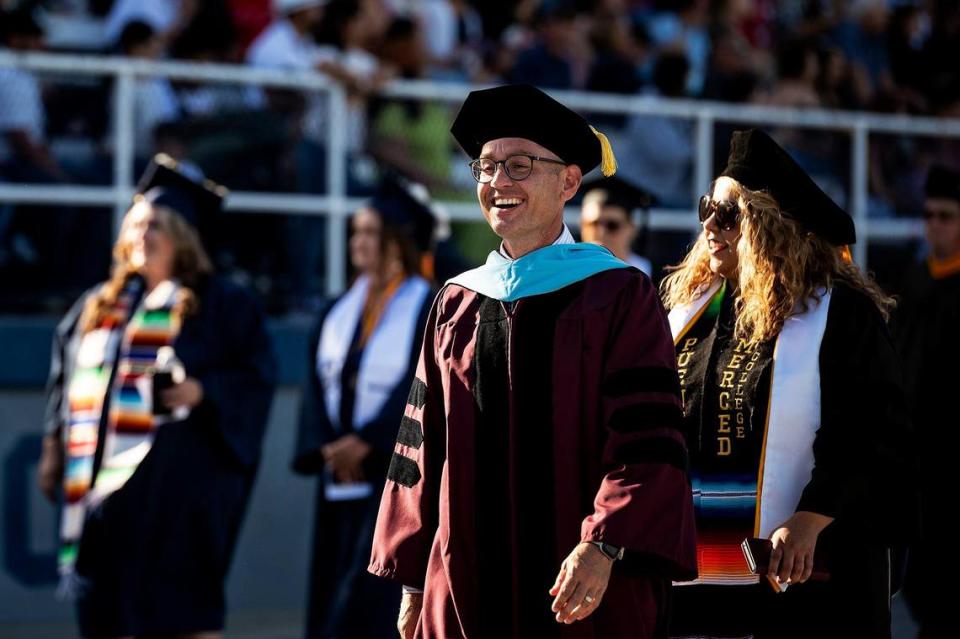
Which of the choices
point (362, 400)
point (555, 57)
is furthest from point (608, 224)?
point (555, 57)

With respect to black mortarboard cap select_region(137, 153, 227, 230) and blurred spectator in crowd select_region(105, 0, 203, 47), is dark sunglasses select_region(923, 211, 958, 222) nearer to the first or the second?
black mortarboard cap select_region(137, 153, 227, 230)

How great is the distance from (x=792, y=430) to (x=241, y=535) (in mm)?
4927

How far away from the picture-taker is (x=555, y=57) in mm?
10062

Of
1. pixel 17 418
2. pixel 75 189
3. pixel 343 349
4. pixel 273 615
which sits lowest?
pixel 273 615

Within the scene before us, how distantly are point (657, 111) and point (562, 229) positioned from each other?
573 cm

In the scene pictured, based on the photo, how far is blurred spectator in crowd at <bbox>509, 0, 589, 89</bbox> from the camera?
1000cm

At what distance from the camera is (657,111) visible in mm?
9523

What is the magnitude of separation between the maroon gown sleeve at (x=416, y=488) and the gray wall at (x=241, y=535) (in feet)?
15.1

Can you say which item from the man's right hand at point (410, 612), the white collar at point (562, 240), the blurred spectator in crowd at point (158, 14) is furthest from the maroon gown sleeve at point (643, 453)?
the blurred spectator in crowd at point (158, 14)

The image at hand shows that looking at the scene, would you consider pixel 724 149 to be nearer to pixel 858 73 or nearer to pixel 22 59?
pixel 858 73

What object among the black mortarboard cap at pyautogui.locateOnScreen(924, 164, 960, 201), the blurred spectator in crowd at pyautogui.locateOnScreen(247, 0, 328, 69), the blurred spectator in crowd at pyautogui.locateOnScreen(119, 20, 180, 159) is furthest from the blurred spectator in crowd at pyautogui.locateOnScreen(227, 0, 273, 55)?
the black mortarboard cap at pyautogui.locateOnScreen(924, 164, 960, 201)

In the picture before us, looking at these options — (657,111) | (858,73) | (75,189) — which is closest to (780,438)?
(75,189)

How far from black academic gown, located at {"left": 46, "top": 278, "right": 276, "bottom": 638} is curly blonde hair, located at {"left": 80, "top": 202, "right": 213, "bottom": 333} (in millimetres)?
56

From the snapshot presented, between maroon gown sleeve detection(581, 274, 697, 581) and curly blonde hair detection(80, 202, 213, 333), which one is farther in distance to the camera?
curly blonde hair detection(80, 202, 213, 333)
